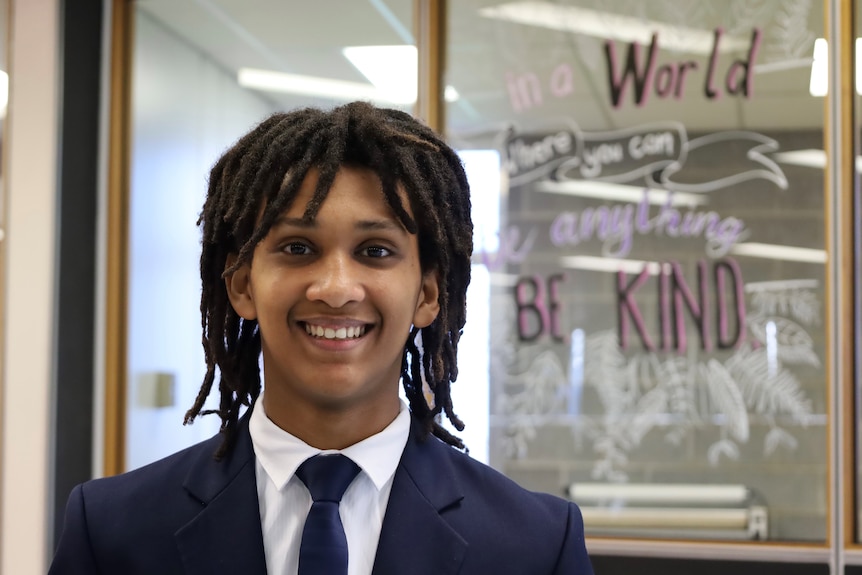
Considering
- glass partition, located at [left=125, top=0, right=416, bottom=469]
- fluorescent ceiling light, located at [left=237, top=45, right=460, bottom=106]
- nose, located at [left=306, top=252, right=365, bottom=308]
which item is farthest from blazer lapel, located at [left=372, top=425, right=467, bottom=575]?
glass partition, located at [left=125, top=0, right=416, bottom=469]

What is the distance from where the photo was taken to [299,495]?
1140mm

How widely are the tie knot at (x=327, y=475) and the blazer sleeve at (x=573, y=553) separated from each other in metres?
0.25

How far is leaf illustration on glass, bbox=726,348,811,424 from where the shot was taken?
9.04ft

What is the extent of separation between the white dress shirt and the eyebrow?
0.73ft

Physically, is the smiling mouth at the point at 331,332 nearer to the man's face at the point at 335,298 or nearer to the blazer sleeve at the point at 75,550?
the man's face at the point at 335,298

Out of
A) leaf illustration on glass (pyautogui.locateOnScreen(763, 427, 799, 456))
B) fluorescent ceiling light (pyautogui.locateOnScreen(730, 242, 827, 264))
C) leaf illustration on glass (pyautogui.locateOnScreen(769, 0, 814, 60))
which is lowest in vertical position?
leaf illustration on glass (pyautogui.locateOnScreen(763, 427, 799, 456))

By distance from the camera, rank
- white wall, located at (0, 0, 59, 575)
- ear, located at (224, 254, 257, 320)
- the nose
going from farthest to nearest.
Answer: white wall, located at (0, 0, 59, 575)
ear, located at (224, 254, 257, 320)
the nose

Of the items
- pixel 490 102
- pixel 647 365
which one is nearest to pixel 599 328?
pixel 647 365

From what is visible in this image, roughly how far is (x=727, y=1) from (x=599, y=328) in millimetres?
940

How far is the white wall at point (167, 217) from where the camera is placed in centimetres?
328

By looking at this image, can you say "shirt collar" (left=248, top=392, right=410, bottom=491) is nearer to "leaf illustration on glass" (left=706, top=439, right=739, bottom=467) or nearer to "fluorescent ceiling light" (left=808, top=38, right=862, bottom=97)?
"leaf illustration on glass" (left=706, top=439, right=739, bottom=467)

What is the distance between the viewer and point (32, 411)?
125 inches

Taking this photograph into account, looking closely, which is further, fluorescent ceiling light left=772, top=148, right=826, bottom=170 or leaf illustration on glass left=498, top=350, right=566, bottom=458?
leaf illustration on glass left=498, top=350, right=566, bottom=458

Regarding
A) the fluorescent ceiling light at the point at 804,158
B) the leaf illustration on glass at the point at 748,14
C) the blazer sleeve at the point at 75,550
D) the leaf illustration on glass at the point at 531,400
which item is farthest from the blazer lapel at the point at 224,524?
the leaf illustration on glass at the point at 748,14
